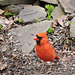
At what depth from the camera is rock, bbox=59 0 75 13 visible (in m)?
5.75

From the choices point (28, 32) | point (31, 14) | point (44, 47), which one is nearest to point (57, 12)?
point (31, 14)

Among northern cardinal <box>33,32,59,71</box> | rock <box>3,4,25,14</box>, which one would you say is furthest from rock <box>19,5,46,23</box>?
northern cardinal <box>33,32,59,71</box>

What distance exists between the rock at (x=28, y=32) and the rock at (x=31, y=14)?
333 millimetres

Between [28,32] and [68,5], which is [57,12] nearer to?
[68,5]

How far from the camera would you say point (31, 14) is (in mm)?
5676

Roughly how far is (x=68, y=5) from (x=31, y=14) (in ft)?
4.14

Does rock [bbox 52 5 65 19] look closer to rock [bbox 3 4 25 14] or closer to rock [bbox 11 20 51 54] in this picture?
rock [bbox 11 20 51 54]

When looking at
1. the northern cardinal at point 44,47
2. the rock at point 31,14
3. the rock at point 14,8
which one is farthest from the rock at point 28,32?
the rock at point 14,8

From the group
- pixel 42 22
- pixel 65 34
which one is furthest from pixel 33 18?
pixel 65 34

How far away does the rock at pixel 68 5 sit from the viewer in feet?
18.9

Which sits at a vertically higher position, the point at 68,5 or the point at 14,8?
the point at 68,5

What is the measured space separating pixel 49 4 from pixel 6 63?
3.01 metres

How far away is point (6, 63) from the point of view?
Answer: 4316 millimetres

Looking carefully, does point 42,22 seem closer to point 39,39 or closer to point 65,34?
point 65,34
